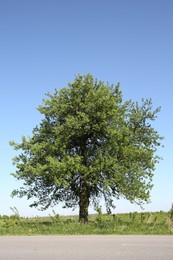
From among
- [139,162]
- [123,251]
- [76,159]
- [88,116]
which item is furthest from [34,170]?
[123,251]

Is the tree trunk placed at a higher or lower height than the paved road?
higher

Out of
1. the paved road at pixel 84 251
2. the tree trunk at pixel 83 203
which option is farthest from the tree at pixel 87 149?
the paved road at pixel 84 251

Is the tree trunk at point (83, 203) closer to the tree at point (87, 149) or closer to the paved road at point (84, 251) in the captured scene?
the tree at point (87, 149)

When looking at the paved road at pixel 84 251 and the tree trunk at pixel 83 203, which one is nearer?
the paved road at pixel 84 251

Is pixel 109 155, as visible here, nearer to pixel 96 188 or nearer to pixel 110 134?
pixel 110 134

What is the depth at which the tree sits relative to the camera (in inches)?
1133

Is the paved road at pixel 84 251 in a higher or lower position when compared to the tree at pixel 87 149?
lower

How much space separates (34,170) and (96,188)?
5979mm

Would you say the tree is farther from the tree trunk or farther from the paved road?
the paved road

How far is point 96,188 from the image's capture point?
31.5m

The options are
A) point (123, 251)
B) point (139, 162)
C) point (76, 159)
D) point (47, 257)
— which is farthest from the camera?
point (139, 162)

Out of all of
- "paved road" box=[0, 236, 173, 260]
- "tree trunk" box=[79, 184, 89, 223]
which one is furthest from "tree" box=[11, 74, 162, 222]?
"paved road" box=[0, 236, 173, 260]

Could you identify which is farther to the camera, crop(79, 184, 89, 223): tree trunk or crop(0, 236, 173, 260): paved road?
crop(79, 184, 89, 223): tree trunk

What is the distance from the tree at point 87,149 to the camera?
28781 mm
